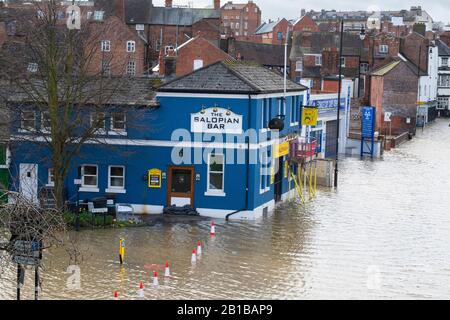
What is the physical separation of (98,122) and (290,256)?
9.69m

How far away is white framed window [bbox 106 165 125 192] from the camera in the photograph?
118ft

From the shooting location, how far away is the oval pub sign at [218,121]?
35.2m

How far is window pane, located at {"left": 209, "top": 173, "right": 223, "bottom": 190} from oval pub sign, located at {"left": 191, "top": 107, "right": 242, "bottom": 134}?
6.15ft

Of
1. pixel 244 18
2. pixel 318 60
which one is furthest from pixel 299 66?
pixel 244 18

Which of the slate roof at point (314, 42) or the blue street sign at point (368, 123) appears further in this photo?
the slate roof at point (314, 42)

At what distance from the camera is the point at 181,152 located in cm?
3569

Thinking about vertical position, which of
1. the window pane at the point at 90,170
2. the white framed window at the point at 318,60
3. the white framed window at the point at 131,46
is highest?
the white framed window at the point at 131,46

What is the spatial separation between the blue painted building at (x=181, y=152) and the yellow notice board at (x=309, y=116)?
7.40 m

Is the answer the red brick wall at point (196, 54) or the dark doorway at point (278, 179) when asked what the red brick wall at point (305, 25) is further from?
the dark doorway at point (278, 179)

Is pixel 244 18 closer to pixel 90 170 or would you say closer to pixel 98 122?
pixel 90 170

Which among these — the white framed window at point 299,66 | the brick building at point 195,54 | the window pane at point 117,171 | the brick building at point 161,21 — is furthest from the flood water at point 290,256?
the brick building at point 161,21

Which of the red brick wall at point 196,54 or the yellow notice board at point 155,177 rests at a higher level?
the red brick wall at point 196,54

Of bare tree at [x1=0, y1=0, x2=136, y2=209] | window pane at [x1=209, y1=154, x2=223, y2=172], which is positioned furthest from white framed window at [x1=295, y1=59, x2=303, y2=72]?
window pane at [x1=209, y1=154, x2=223, y2=172]
